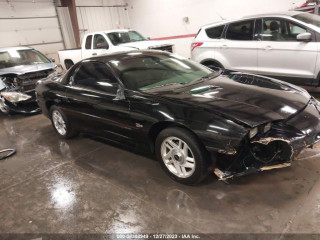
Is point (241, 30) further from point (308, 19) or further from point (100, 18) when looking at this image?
point (100, 18)

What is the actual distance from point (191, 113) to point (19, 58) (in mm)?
6320

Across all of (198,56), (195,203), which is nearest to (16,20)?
(198,56)

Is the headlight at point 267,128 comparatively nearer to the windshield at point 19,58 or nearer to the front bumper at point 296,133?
the front bumper at point 296,133

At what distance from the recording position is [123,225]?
2.35 meters

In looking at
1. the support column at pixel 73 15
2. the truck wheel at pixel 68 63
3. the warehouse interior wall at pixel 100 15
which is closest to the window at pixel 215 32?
the truck wheel at pixel 68 63

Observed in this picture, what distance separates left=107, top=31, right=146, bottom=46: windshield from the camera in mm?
8405

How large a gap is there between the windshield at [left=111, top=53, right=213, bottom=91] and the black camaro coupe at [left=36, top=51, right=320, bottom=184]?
0.04ft

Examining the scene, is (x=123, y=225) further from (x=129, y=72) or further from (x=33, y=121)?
(x=33, y=121)

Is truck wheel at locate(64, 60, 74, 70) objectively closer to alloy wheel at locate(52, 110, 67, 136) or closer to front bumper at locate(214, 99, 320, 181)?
alloy wheel at locate(52, 110, 67, 136)

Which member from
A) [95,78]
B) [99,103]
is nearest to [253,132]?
[99,103]

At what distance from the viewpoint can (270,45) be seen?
16.8ft

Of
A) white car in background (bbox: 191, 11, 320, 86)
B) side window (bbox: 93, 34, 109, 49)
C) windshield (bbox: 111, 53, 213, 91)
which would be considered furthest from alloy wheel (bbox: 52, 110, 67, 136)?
side window (bbox: 93, 34, 109, 49)

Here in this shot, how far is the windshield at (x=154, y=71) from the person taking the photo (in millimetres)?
3131

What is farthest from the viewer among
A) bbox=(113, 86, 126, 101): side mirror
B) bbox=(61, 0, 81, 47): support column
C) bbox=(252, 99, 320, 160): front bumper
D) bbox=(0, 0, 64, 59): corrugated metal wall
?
bbox=(61, 0, 81, 47): support column
